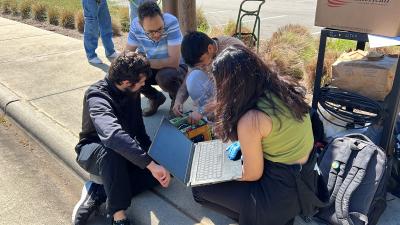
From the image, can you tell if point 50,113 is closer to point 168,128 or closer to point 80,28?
point 168,128

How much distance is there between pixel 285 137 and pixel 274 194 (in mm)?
311

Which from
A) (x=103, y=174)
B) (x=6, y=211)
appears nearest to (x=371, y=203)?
(x=103, y=174)

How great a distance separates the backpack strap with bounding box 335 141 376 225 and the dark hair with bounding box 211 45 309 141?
565mm

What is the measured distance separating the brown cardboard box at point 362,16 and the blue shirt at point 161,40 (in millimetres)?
1344

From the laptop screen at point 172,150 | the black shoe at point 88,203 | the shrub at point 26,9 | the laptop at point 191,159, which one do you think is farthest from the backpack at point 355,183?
the shrub at point 26,9

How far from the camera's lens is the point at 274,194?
2.10 metres

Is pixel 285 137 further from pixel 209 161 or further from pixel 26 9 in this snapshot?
pixel 26 9

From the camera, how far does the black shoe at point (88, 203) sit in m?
2.59

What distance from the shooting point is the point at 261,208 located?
6.87 feet

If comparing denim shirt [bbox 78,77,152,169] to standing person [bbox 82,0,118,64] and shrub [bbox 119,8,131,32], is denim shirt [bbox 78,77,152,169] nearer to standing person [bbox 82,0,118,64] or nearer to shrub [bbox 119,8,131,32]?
standing person [bbox 82,0,118,64]

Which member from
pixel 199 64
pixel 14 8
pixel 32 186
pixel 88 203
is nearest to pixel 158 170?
pixel 88 203

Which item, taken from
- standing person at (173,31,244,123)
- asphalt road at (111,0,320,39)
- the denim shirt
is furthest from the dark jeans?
asphalt road at (111,0,320,39)

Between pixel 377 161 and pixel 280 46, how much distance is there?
3281 mm

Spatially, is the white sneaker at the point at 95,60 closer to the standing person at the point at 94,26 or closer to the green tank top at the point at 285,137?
the standing person at the point at 94,26
